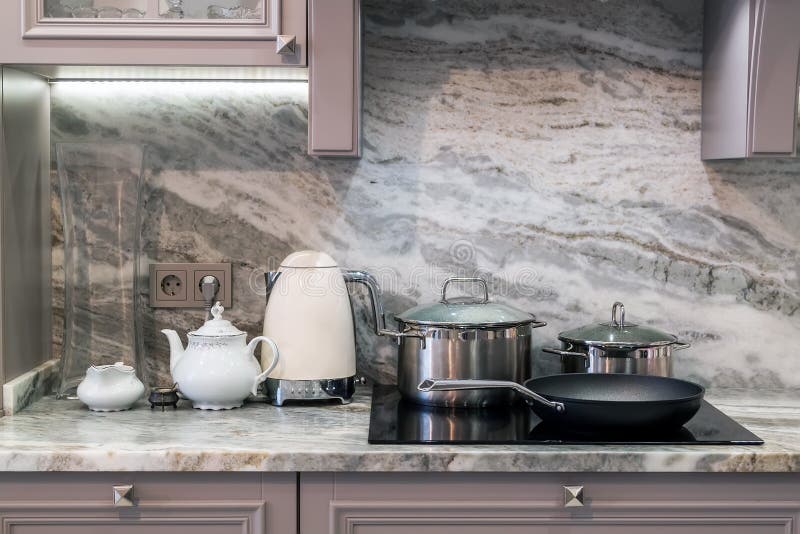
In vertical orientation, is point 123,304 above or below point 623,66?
below

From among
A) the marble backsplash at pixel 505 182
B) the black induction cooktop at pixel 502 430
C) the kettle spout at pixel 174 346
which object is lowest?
the black induction cooktop at pixel 502 430

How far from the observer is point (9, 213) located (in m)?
1.80

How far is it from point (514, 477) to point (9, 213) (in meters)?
1.09

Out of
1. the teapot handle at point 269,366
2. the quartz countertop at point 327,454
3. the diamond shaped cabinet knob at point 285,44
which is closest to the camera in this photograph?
the quartz countertop at point 327,454

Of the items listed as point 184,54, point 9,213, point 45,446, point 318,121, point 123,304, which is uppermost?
point 184,54

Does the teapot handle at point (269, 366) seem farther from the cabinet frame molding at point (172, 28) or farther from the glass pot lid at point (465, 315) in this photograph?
the cabinet frame molding at point (172, 28)

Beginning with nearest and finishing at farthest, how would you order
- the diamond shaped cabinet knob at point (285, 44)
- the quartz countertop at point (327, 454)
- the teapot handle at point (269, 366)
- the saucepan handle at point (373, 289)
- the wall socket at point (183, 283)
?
the quartz countertop at point (327, 454)
the diamond shaped cabinet knob at point (285, 44)
the teapot handle at point (269, 366)
the saucepan handle at point (373, 289)
the wall socket at point (183, 283)

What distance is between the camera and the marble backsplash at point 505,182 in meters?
2.03

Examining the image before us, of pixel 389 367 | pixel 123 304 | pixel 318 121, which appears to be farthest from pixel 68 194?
pixel 389 367

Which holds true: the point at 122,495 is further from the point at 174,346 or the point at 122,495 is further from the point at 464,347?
the point at 464,347

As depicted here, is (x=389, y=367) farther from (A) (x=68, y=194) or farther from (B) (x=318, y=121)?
(A) (x=68, y=194)

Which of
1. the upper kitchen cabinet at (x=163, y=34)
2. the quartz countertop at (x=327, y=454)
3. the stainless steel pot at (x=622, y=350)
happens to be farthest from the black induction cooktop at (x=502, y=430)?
the upper kitchen cabinet at (x=163, y=34)

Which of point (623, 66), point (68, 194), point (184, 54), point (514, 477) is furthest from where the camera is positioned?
point (623, 66)

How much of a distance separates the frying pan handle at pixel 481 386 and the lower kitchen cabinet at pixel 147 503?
310 mm
